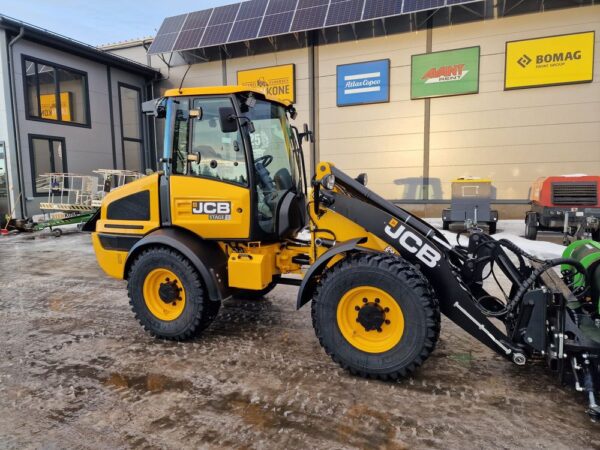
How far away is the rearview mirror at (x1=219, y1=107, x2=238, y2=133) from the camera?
3.49 m

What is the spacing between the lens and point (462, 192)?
10625 mm

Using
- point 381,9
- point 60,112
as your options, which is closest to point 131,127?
point 60,112

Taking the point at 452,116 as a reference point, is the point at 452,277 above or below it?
below

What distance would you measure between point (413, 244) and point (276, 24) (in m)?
12.5

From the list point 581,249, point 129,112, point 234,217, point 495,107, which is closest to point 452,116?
point 495,107

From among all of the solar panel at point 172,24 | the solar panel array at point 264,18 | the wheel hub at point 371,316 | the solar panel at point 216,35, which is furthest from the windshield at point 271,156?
the solar panel at point 172,24

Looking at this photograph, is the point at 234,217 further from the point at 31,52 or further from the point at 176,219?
the point at 31,52

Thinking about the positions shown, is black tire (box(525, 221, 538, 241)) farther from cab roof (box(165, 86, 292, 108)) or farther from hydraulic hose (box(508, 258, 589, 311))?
cab roof (box(165, 86, 292, 108))

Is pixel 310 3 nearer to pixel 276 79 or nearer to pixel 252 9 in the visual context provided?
pixel 252 9

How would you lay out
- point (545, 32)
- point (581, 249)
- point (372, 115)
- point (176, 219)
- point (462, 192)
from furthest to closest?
point (372, 115)
point (545, 32)
point (462, 192)
point (176, 219)
point (581, 249)

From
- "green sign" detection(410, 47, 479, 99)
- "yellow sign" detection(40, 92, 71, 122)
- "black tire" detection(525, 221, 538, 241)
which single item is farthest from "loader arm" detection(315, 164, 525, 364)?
"yellow sign" detection(40, 92, 71, 122)

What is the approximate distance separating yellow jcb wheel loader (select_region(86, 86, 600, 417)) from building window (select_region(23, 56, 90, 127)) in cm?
1138

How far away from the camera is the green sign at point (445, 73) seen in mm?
12477

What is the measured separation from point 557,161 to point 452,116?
3.24 meters
